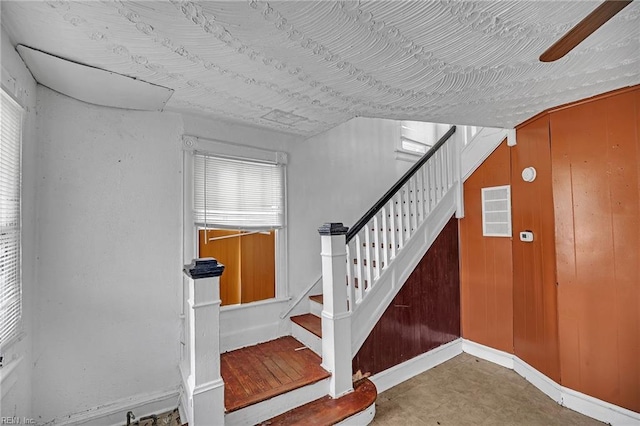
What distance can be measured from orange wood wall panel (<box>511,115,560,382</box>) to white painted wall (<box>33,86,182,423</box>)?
10.4 ft

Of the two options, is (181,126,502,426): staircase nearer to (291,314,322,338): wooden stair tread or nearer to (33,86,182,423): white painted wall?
(291,314,322,338): wooden stair tread

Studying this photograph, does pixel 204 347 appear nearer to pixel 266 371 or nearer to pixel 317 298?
pixel 266 371

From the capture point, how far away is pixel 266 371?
2385 millimetres

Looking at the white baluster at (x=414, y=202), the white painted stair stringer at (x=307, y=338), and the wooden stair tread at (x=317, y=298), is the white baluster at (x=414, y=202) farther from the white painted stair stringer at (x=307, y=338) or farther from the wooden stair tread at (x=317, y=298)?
the white painted stair stringer at (x=307, y=338)

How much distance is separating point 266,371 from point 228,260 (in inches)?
41.7

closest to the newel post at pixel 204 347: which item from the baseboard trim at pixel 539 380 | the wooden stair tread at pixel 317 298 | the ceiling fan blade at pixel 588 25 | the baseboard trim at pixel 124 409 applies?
the baseboard trim at pixel 124 409

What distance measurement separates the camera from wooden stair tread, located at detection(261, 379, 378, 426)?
6.70 ft

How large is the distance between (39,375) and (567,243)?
4.02 m

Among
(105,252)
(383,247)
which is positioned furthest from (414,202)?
(105,252)

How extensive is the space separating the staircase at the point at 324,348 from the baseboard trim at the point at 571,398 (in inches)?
54.4

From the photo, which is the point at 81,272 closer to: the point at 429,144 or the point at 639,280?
the point at 639,280

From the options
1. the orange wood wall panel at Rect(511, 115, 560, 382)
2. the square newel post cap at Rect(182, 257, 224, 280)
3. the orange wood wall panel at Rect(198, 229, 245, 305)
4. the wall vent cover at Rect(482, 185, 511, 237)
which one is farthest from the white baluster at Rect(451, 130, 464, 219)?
the square newel post cap at Rect(182, 257, 224, 280)

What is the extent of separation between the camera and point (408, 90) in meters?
2.00

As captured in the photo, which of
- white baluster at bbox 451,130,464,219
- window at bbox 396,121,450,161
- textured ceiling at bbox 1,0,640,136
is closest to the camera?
textured ceiling at bbox 1,0,640,136
